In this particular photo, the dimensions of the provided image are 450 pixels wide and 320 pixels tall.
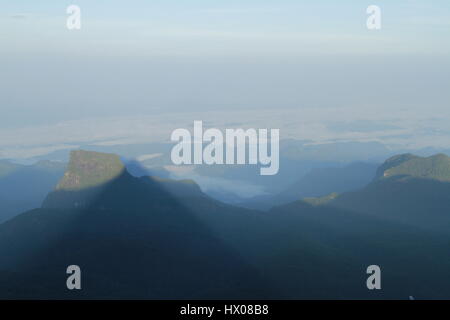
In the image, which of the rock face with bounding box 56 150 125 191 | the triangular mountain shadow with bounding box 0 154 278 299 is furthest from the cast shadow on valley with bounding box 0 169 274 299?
the rock face with bounding box 56 150 125 191

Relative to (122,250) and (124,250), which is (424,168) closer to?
(124,250)

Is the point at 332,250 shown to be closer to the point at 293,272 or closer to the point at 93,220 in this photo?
the point at 293,272

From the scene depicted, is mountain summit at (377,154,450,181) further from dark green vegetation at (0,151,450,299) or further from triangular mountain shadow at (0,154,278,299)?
triangular mountain shadow at (0,154,278,299)

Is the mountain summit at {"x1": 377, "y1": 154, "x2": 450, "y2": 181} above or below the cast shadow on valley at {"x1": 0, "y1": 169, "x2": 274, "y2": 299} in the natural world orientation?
above

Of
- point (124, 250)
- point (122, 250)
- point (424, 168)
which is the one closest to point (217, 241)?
point (124, 250)
